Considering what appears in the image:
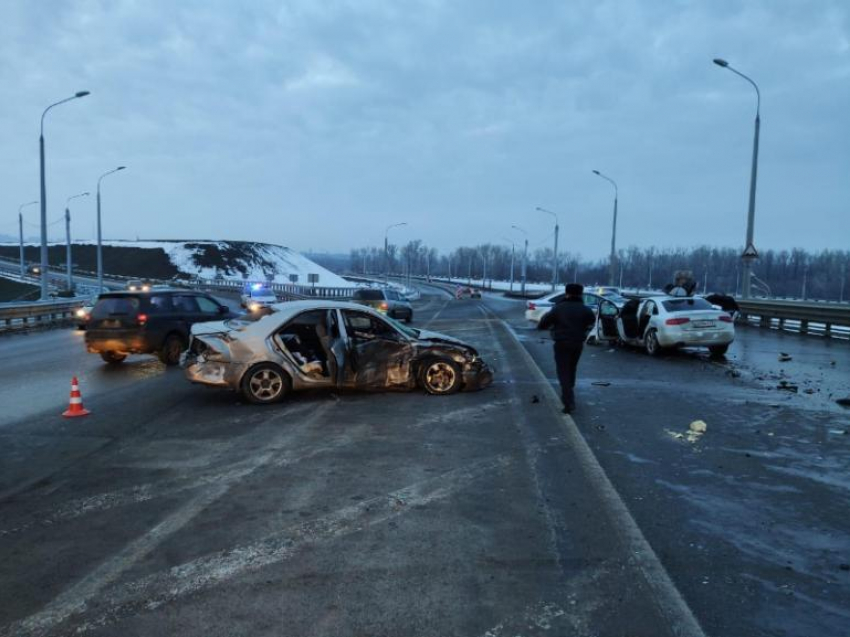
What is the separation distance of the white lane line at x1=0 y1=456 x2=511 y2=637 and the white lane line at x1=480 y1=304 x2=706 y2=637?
1182mm

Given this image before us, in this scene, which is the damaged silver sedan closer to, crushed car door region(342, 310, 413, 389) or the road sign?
crushed car door region(342, 310, 413, 389)

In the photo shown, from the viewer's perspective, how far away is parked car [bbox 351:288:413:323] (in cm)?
2919

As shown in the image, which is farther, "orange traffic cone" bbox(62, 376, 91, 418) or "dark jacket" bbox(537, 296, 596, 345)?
"dark jacket" bbox(537, 296, 596, 345)

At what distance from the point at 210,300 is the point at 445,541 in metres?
12.5

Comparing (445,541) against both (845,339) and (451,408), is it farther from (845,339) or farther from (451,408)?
(845,339)

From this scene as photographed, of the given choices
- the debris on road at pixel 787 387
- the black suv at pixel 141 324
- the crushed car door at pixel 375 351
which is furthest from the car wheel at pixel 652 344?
the black suv at pixel 141 324

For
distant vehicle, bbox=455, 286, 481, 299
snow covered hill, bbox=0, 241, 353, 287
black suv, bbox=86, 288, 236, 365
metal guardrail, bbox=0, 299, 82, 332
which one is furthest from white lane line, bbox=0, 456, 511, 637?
snow covered hill, bbox=0, 241, 353, 287

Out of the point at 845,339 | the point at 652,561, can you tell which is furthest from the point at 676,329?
the point at 652,561

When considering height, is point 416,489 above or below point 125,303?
below

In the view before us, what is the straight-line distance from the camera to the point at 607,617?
11.4 ft

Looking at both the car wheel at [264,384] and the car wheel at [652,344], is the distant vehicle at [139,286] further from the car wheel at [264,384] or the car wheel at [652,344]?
the car wheel at [652,344]

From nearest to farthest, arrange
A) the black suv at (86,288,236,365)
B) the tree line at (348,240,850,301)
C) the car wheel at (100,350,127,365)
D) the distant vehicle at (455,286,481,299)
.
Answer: the black suv at (86,288,236,365)
the car wheel at (100,350,127,365)
the distant vehicle at (455,286,481,299)
the tree line at (348,240,850,301)

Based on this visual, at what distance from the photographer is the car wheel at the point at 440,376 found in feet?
33.0

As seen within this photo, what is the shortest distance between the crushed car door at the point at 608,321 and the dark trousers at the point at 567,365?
8.95 m
